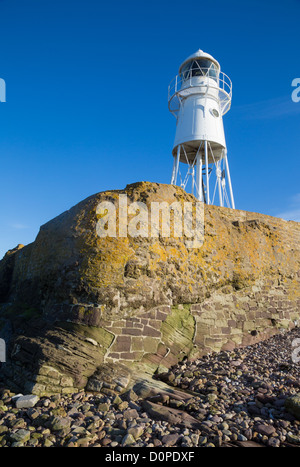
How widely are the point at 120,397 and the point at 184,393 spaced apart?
0.98 metres

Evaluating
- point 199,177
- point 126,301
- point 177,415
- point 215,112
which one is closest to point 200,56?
point 215,112

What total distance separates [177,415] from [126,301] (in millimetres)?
2030

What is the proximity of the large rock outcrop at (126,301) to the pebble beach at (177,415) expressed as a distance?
0.43m

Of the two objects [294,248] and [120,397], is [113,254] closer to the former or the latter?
[120,397]

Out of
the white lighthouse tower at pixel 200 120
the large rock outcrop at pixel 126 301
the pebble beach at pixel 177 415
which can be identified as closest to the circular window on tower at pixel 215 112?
the white lighthouse tower at pixel 200 120

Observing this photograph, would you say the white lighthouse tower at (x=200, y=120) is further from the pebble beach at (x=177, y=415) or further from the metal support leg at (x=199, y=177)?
the pebble beach at (x=177, y=415)

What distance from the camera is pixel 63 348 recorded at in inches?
190

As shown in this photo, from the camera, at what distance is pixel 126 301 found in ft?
17.4

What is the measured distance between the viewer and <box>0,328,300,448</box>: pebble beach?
334 cm

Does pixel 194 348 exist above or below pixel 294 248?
below

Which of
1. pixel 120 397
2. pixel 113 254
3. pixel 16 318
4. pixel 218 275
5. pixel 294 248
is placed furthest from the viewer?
pixel 294 248

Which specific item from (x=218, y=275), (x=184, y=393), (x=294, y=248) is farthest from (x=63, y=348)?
(x=294, y=248)

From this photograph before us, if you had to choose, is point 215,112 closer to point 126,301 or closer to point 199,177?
point 199,177

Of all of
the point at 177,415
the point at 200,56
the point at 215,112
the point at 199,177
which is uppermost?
the point at 200,56
